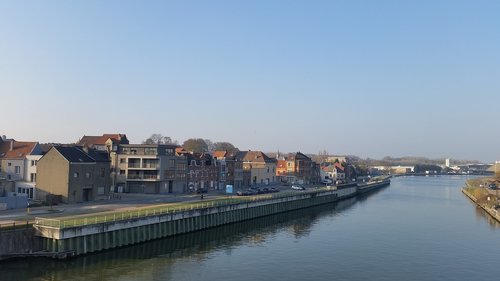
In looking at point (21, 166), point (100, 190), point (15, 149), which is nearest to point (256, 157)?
point (100, 190)

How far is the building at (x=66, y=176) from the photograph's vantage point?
60.3 m

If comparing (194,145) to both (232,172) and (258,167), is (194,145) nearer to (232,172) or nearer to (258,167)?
(258,167)

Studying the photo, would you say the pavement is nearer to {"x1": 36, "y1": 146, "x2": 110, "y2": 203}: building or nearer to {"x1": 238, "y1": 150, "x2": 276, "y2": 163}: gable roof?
{"x1": 36, "y1": 146, "x2": 110, "y2": 203}: building

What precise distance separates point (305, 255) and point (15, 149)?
4622 centimetres

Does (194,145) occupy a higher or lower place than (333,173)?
higher

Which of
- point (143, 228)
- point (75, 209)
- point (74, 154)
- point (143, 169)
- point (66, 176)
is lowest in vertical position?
point (143, 228)

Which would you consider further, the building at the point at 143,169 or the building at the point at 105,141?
the building at the point at 105,141

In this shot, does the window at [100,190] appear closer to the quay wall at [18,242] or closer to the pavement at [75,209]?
the pavement at [75,209]

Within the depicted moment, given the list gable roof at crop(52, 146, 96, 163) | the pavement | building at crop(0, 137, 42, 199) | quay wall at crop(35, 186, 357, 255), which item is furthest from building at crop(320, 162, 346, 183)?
building at crop(0, 137, 42, 199)

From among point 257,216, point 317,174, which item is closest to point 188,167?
point 257,216

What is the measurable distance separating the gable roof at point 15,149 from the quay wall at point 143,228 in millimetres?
26721

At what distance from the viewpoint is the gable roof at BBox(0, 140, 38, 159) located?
221 ft

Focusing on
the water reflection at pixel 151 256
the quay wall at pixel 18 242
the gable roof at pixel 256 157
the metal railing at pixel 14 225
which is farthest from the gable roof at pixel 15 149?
the gable roof at pixel 256 157

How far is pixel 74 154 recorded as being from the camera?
2496 inches
